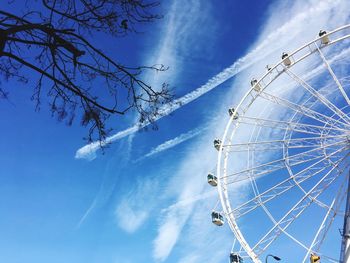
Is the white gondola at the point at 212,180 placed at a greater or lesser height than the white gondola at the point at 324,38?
lesser

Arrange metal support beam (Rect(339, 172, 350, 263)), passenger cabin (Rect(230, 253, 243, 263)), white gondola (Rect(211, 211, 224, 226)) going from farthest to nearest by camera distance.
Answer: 1. white gondola (Rect(211, 211, 224, 226))
2. passenger cabin (Rect(230, 253, 243, 263))
3. metal support beam (Rect(339, 172, 350, 263))

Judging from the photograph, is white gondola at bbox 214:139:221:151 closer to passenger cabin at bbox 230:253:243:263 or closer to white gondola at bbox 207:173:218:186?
white gondola at bbox 207:173:218:186

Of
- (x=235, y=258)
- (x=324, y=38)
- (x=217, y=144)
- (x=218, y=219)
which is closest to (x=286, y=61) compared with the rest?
(x=324, y=38)

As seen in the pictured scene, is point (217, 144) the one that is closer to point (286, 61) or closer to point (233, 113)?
point (233, 113)

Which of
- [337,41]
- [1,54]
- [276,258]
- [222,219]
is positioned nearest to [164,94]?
[1,54]

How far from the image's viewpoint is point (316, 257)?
22.5 meters

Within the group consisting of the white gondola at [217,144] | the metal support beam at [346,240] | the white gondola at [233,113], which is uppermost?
the white gondola at [233,113]

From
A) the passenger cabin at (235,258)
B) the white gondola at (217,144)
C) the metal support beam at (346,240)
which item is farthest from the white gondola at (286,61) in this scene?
the passenger cabin at (235,258)

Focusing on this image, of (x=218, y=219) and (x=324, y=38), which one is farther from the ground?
(x=324, y=38)

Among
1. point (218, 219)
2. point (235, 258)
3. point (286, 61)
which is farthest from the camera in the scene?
point (286, 61)

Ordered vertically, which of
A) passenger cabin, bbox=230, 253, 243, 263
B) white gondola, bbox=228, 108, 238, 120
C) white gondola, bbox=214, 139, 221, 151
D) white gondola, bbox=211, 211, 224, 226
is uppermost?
white gondola, bbox=228, 108, 238, 120

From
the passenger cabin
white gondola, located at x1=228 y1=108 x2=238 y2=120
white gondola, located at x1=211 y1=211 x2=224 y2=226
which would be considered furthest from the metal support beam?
white gondola, located at x1=228 y1=108 x2=238 y2=120

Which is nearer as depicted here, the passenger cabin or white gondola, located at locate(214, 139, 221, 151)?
the passenger cabin

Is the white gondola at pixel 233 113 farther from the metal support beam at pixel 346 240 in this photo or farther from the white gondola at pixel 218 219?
the metal support beam at pixel 346 240
